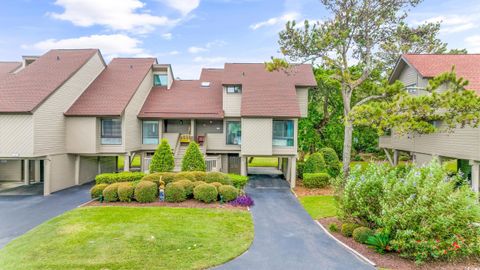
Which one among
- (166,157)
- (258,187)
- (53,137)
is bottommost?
(258,187)

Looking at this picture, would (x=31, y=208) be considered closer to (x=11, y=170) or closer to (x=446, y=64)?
Result: (x=11, y=170)

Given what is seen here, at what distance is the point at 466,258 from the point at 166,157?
14.2 meters

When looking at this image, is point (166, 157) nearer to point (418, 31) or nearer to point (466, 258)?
point (466, 258)

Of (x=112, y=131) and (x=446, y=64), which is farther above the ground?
(x=446, y=64)

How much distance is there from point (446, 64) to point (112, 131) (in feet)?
75.5

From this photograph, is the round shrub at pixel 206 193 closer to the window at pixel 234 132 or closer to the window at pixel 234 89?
the window at pixel 234 132

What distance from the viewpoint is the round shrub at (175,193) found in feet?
44.4

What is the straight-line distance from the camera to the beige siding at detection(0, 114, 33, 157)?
15.0m

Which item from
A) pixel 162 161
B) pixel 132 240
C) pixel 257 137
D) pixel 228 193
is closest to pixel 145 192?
pixel 162 161

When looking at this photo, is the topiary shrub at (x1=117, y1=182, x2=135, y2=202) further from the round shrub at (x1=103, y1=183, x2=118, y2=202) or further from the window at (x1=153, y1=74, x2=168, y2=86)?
the window at (x1=153, y1=74, x2=168, y2=86)

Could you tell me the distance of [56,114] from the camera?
55.5 feet

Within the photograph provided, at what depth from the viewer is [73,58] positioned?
19.9 m

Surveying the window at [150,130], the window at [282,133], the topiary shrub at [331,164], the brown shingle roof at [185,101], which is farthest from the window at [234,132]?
the topiary shrub at [331,164]

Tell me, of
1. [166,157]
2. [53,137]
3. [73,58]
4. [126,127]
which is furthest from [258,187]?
[73,58]
